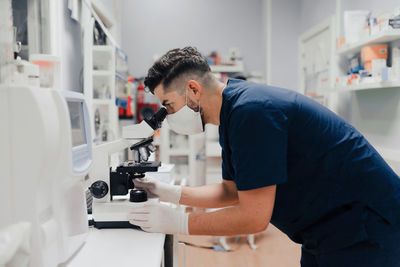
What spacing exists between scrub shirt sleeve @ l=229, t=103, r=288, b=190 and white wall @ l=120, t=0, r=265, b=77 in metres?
3.43

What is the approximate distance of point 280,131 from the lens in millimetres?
979

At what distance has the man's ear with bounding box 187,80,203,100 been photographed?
1.20 metres

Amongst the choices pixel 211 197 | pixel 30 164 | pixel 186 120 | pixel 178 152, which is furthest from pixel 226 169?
pixel 178 152

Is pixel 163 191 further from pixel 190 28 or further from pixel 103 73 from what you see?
pixel 190 28

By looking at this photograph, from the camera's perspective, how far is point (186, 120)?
1299 mm

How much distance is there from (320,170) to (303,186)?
0.07 metres

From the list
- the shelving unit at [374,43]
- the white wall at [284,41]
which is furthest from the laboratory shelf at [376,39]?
the white wall at [284,41]

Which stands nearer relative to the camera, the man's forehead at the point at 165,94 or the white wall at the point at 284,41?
the man's forehead at the point at 165,94

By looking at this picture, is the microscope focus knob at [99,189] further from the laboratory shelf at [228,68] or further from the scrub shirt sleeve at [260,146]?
the laboratory shelf at [228,68]

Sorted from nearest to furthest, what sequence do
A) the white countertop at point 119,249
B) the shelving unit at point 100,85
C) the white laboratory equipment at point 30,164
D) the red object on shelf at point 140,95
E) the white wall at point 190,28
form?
1. the white laboratory equipment at point 30,164
2. the white countertop at point 119,249
3. the shelving unit at point 100,85
4. the red object on shelf at point 140,95
5. the white wall at point 190,28

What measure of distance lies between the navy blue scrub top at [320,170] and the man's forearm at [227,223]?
100mm

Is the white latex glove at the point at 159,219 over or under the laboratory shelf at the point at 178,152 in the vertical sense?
over

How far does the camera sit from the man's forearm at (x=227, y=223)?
Answer: 100cm

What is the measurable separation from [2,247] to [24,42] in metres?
0.98
